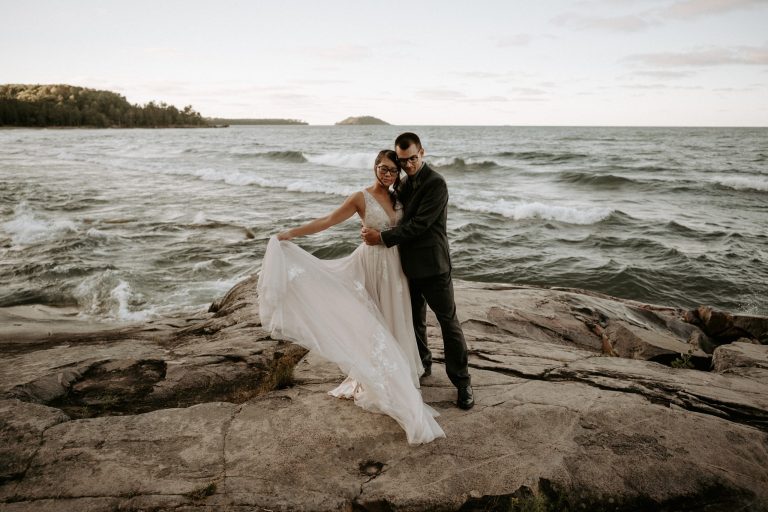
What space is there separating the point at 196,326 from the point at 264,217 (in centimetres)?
1096

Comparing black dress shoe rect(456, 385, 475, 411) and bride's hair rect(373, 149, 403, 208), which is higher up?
bride's hair rect(373, 149, 403, 208)

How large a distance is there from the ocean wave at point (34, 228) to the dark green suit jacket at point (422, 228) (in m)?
12.5

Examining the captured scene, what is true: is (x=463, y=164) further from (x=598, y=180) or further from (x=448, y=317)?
(x=448, y=317)

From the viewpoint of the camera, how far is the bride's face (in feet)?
12.7

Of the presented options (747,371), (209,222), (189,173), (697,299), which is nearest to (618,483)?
(747,371)

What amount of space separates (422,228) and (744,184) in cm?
2811

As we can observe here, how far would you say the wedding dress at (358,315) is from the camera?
12.7 ft

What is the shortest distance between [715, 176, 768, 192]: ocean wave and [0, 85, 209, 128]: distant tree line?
405 feet

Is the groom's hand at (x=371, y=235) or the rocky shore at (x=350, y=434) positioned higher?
the groom's hand at (x=371, y=235)

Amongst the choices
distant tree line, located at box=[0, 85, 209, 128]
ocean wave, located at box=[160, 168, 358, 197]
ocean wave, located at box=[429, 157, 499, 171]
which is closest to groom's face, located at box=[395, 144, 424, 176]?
ocean wave, located at box=[160, 168, 358, 197]

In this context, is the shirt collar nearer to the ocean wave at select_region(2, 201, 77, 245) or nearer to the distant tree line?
the ocean wave at select_region(2, 201, 77, 245)

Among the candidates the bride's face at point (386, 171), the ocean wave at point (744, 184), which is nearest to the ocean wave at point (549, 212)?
the ocean wave at point (744, 184)

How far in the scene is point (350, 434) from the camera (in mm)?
3723

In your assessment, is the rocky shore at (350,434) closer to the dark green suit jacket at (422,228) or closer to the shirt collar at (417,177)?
the dark green suit jacket at (422,228)
